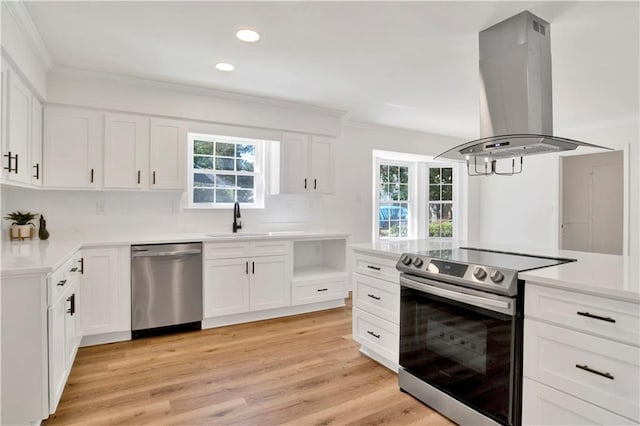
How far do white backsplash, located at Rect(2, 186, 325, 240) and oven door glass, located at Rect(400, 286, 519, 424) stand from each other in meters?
2.47

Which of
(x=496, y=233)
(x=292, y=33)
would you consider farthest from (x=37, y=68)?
(x=496, y=233)

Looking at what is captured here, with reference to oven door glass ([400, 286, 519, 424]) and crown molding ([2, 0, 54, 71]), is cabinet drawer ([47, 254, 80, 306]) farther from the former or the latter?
oven door glass ([400, 286, 519, 424])

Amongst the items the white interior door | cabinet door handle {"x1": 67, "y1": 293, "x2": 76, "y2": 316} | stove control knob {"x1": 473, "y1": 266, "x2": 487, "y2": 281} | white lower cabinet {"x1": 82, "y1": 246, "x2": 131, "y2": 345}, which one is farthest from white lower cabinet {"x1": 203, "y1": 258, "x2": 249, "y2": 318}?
the white interior door

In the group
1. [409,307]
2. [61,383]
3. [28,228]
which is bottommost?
[61,383]

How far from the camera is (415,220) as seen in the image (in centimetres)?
626

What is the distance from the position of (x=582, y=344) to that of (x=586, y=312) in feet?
0.45

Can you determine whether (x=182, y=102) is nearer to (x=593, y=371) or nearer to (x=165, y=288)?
(x=165, y=288)

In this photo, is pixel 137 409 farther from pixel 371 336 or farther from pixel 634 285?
pixel 634 285

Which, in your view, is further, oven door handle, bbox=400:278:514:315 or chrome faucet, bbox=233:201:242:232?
chrome faucet, bbox=233:201:242:232

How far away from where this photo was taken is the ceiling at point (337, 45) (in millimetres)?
2201

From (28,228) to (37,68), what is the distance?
1.33 meters

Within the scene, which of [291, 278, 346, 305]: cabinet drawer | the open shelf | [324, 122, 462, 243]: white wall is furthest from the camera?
[324, 122, 462, 243]: white wall

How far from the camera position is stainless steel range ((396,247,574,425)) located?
176 centimetres

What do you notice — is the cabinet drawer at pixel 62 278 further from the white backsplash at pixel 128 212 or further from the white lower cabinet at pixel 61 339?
the white backsplash at pixel 128 212
